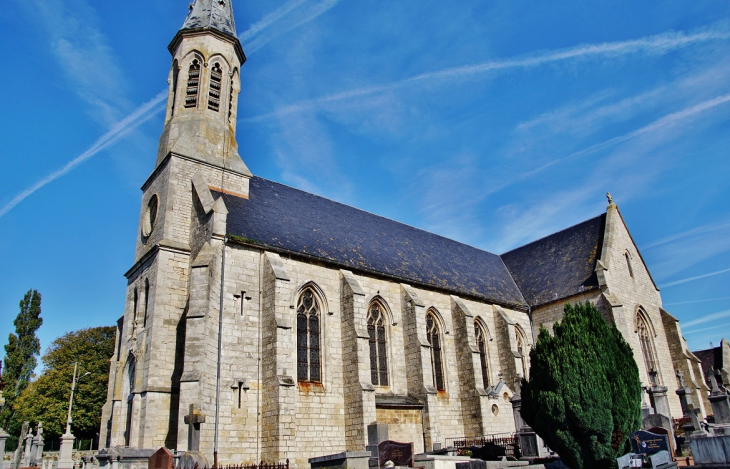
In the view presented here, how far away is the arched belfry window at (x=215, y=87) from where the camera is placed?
2427cm

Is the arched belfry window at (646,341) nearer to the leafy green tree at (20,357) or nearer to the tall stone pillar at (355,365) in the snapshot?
the tall stone pillar at (355,365)

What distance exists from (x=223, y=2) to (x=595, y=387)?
998 inches

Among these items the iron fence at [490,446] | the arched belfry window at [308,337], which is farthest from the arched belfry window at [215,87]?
the iron fence at [490,446]

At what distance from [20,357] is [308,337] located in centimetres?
3560

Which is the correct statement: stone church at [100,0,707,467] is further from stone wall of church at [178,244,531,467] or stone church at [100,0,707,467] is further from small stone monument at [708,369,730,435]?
small stone monument at [708,369,730,435]

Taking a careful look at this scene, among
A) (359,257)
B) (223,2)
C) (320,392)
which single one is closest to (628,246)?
(359,257)

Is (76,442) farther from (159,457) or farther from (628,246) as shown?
(628,246)

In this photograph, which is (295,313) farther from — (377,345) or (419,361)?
(419,361)

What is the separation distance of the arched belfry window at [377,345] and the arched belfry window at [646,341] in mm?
14736

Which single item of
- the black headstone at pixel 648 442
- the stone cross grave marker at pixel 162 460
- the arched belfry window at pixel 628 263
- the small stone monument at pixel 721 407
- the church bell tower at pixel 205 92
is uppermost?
the church bell tower at pixel 205 92

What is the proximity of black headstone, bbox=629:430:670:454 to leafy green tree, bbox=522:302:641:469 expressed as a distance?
1.69 meters

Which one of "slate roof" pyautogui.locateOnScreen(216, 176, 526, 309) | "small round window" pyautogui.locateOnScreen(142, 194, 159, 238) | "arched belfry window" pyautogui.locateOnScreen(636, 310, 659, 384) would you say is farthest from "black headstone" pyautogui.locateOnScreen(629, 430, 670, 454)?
"small round window" pyautogui.locateOnScreen(142, 194, 159, 238)

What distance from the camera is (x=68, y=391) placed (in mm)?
39469

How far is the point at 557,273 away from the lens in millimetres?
31031
